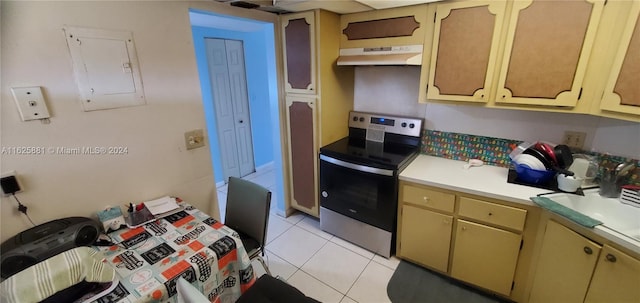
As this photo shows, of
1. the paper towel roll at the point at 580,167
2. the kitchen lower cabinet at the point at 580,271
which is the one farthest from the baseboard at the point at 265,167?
the paper towel roll at the point at 580,167

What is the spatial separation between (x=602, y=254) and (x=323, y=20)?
213 centimetres

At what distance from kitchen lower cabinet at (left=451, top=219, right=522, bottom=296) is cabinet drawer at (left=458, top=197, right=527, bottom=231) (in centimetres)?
5

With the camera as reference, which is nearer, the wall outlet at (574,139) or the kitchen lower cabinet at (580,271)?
the kitchen lower cabinet at (580,271)

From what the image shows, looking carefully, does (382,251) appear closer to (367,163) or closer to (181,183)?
(367,163)

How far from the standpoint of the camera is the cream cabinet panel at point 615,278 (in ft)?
3.76

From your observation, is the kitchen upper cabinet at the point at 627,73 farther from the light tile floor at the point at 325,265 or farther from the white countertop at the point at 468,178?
the light tile floor at the point at 325,265

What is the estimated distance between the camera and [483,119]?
78.1 inches

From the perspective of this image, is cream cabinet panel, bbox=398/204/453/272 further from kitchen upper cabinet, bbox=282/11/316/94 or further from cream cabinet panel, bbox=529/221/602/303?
kitchen upper cabinet, bbox=282/11/316/94

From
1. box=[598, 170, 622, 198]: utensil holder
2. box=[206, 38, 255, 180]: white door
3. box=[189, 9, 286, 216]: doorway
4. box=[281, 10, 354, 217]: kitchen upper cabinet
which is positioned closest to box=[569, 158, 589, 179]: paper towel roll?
box=[598, 170, 622, 198]: utensil holder

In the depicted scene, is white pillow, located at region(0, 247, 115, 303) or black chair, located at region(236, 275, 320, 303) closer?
white pillow, located at region(0, 247, 115, 303)

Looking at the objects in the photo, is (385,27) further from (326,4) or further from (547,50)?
(547,50)

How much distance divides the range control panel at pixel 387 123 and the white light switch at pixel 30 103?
207 centimetres

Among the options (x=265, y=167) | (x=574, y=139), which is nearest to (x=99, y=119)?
(x=574, y=139)

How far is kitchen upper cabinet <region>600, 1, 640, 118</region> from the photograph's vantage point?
47.0 inches
